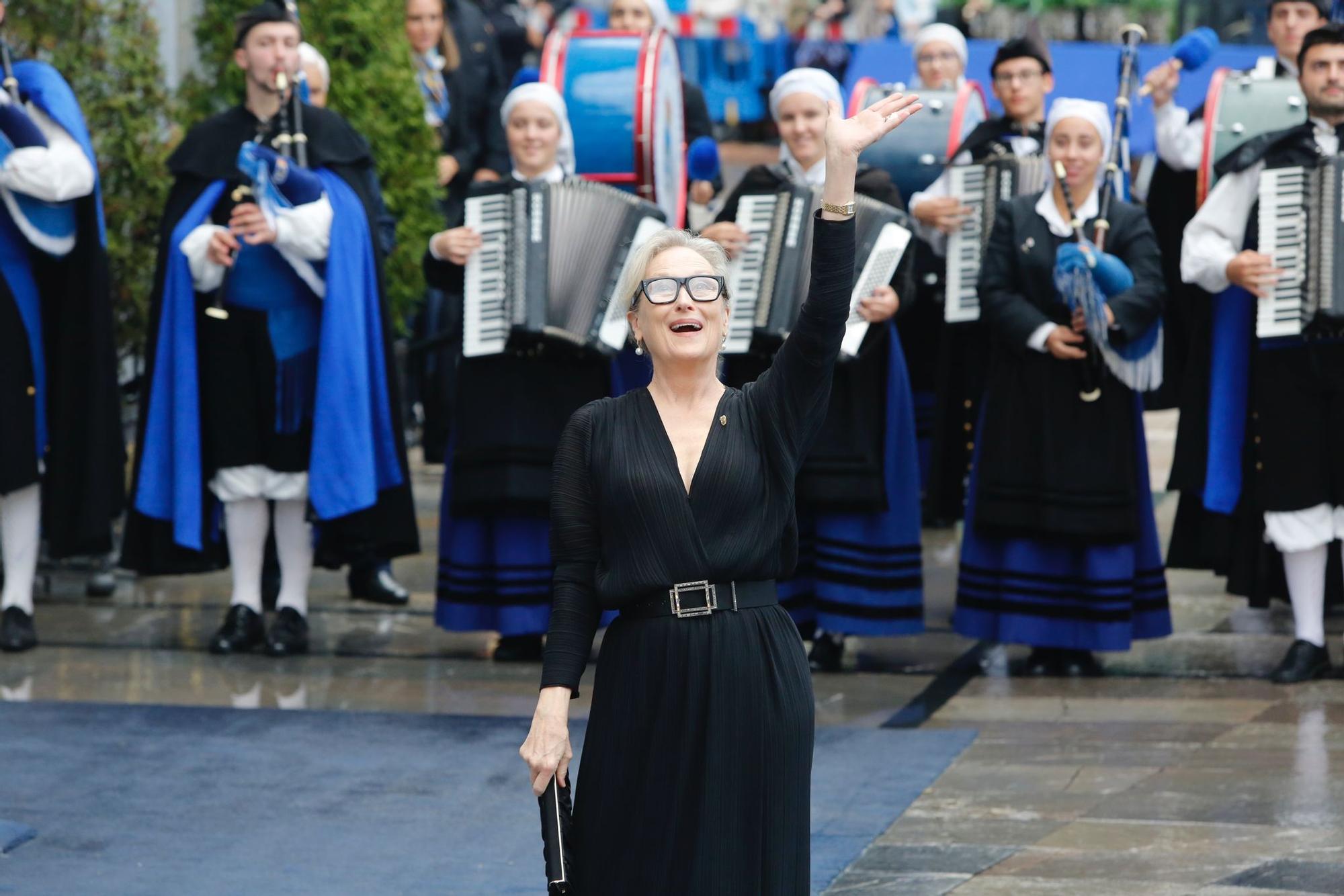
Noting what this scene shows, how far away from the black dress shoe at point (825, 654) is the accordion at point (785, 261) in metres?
1.07

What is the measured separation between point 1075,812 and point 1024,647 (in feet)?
7.73

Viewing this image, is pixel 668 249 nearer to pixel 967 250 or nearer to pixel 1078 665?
pixel 1078 665

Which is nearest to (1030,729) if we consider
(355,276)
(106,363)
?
(355,276)

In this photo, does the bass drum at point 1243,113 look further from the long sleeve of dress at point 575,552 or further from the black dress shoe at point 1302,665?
the long sleeve of dress at point 575,552

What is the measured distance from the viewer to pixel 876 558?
24.3 feet

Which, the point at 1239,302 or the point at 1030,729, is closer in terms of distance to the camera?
the point at 1030,729

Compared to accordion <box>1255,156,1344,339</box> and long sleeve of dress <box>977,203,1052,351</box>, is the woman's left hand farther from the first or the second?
accordion <box>1255,156,1344,339</box>

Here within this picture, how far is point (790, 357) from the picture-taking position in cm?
389

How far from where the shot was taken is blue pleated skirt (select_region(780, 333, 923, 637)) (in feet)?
24.3

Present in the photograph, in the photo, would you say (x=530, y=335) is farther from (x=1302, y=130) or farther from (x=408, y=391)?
(x=408, y=391)

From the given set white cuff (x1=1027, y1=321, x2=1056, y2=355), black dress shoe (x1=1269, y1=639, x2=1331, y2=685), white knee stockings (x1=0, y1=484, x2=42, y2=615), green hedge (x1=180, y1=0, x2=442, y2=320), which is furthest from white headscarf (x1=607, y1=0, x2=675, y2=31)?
black dress shoe (x1=1269, y1=639, x2=1331, y2=685)

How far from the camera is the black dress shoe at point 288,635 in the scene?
7703 mm

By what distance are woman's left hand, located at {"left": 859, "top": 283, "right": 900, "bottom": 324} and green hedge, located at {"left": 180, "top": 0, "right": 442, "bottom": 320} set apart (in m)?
3.05

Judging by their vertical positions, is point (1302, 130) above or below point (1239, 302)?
above
